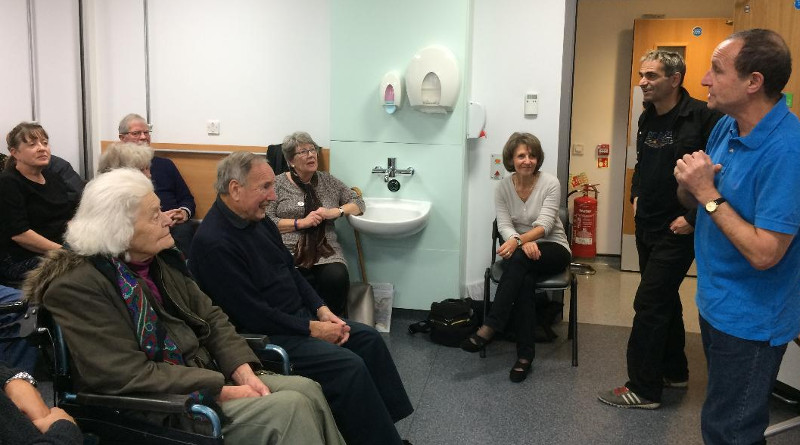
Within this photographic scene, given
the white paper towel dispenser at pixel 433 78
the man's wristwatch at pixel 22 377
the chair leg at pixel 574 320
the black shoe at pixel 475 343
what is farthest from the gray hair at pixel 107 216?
the chair leg at pixel 574 320

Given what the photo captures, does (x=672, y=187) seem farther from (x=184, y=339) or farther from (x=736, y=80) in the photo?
(x=184, y=339)

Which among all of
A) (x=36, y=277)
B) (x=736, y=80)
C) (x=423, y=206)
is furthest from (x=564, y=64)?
(x=36, y=277)

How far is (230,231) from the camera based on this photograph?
2355 millimetres

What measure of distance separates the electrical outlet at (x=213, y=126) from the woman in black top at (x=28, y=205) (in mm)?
1258

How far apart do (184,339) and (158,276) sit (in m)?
0.21

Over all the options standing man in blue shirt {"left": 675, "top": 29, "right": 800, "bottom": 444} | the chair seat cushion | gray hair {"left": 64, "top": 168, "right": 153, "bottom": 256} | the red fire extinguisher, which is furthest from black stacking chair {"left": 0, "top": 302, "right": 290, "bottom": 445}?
the red fire extinguisher

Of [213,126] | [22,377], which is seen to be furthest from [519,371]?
[213,126]

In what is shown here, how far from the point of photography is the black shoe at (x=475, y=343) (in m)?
3.64

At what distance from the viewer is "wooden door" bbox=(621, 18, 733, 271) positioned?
5555 mm

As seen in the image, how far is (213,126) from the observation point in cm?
462

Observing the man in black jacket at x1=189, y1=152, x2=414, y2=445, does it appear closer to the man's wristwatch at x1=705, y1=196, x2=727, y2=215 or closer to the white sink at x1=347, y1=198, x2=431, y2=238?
the man's wristwatch at x1=705, y1=196, x2=727, y2=215

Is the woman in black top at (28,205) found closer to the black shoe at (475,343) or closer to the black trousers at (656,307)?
the black shoe at (475,343)

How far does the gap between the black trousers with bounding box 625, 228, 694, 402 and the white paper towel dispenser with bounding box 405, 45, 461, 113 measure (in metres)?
1.46

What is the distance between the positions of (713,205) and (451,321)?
229 centimetres
